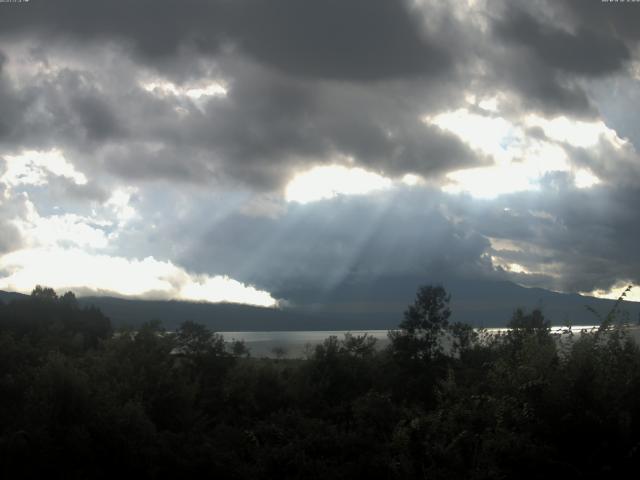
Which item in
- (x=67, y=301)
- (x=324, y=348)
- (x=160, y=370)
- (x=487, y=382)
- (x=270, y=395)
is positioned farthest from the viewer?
(x=67, y=301)

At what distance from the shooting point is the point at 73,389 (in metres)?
23.5

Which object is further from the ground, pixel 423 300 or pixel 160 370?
pixel 423 300

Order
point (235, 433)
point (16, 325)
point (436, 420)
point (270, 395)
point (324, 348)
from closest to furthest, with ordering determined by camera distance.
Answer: point (436, 420) → point (235, 433) → point (270, 395) → point (324, 348) → point (16, 325)

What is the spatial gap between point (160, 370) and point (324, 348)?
1259 cm

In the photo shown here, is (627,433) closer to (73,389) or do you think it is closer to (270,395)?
(73,389)

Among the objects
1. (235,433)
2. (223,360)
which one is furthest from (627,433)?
(223,360)

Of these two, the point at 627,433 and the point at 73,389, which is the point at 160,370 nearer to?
the point at 73,389

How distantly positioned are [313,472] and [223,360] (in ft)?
87.0

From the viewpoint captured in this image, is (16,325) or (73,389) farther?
(16,325)

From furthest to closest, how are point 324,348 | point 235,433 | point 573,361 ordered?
point 324,348 < point 235,433 < point 573,361

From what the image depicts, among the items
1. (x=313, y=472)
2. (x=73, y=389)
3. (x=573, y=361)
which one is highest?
(x=573, y=361)

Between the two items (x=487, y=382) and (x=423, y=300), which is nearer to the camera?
(x=487, y=382)

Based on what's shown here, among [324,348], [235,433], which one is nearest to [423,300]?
[324,348]

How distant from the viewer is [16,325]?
75688 mm
